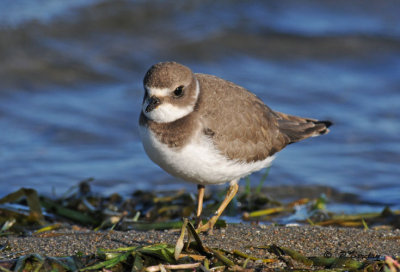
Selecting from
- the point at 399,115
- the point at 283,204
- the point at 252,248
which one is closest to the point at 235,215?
the point at 283,204

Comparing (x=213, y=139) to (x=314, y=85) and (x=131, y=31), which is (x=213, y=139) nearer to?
(x=314, y=85)

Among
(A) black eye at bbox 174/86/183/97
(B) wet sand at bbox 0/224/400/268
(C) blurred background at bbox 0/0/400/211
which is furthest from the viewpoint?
(C) blurred background at bbox 0/0/400/211

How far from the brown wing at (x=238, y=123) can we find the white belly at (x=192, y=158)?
0.09 meters

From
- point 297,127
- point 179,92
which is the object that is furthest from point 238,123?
point 297,127

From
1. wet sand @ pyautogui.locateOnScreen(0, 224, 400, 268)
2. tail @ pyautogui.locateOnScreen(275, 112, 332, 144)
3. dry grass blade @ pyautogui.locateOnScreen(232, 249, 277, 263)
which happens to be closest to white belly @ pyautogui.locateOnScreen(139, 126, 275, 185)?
wet sand @ pyautogui.locateOnScreen(0, 224, 400, 268)

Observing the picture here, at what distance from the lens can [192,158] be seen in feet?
15.7

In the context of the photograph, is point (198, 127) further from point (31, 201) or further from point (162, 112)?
point (31, 201)

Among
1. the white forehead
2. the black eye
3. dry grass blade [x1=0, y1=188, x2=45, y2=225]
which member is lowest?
dry grass blade [x1=0, y1=188, x2=45, y2=225]

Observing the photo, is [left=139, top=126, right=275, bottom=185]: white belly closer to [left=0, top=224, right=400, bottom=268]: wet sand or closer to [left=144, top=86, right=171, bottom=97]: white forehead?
[left=144, top=86, right=171, bottom=97]: white forehead

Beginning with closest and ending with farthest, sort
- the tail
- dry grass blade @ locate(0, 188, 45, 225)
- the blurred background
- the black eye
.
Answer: the black eye
dry grass blade @ locate(0, 188, 45, 225)
the tail
the blurred background

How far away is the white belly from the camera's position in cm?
476

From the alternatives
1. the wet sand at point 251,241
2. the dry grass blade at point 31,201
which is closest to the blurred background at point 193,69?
the dry grass blade at point 31,201

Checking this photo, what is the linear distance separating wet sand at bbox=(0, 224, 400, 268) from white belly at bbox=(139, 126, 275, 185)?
0.52 metres

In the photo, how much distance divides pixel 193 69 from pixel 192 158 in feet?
20.9
